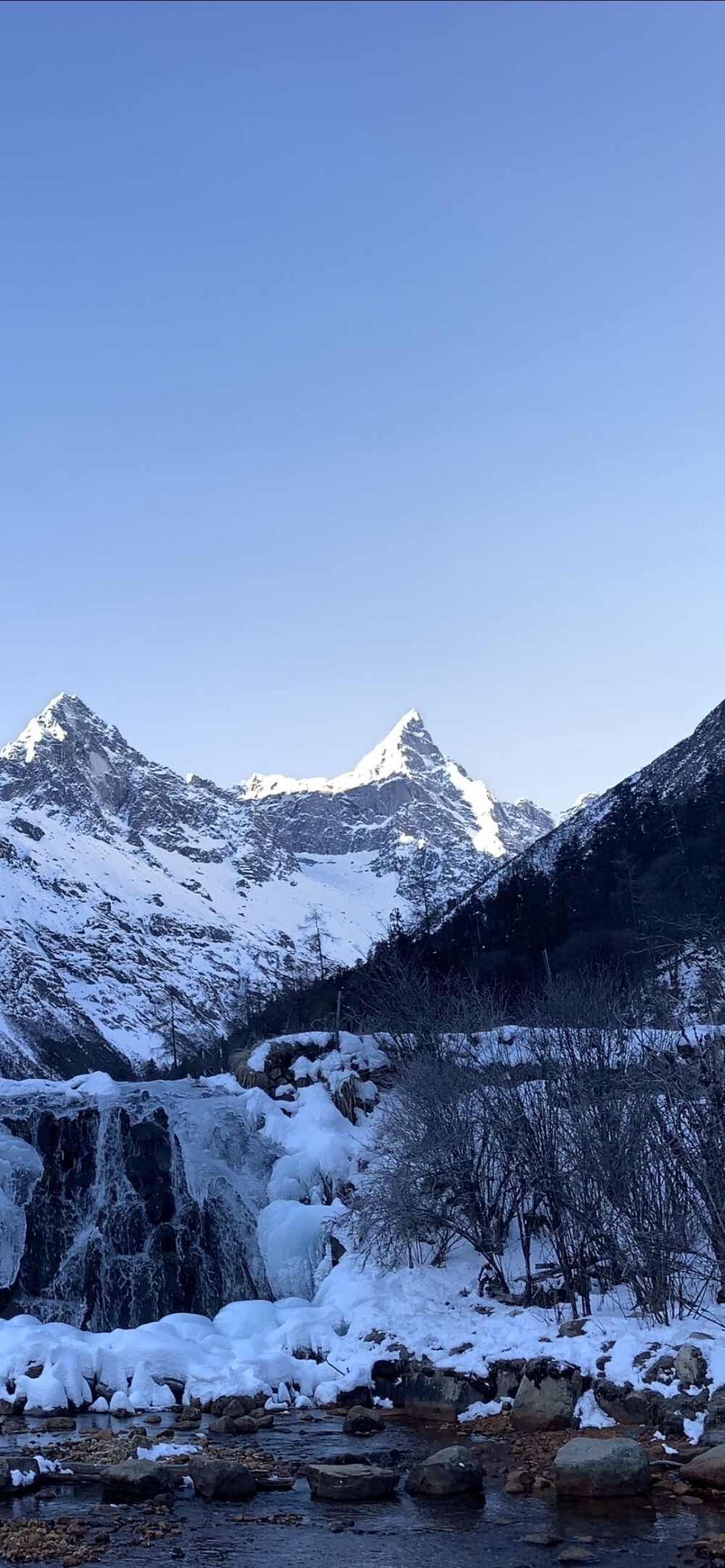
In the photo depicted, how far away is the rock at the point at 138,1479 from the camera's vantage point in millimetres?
19625

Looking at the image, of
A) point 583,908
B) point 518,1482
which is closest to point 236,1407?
Result: point 518,1482

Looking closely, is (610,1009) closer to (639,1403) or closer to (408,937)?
(639,1403)

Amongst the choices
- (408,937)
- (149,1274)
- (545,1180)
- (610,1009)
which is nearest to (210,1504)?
(545,1180)

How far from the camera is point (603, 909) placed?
7819 centimetres

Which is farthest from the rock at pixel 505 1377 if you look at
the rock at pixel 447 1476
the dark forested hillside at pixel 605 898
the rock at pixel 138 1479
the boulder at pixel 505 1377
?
the dark forested hillside at pixel 605 898

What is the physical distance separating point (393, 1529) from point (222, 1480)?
3198 mm

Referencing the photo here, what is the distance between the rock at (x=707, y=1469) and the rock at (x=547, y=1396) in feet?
16.7

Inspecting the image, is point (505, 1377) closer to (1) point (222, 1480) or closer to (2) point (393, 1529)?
(1) point (222, 1480)

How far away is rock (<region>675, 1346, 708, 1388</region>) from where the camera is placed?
73.8ft

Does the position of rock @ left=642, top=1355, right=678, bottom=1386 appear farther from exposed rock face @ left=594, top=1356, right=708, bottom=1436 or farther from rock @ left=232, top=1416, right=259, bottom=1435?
rock @ left=232, top=1416, right=259, bottom=1435

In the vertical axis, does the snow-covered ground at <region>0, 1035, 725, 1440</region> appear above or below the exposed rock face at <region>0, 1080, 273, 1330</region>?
below

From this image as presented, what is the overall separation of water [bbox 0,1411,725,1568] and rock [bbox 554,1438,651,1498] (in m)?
0.26

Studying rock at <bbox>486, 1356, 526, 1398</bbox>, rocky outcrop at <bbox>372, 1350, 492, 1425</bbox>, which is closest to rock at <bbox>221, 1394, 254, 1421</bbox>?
rocky outcrop at <bbox>372, 1350, 492, 1425</bbox>

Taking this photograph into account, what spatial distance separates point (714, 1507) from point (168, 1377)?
46.0ft
